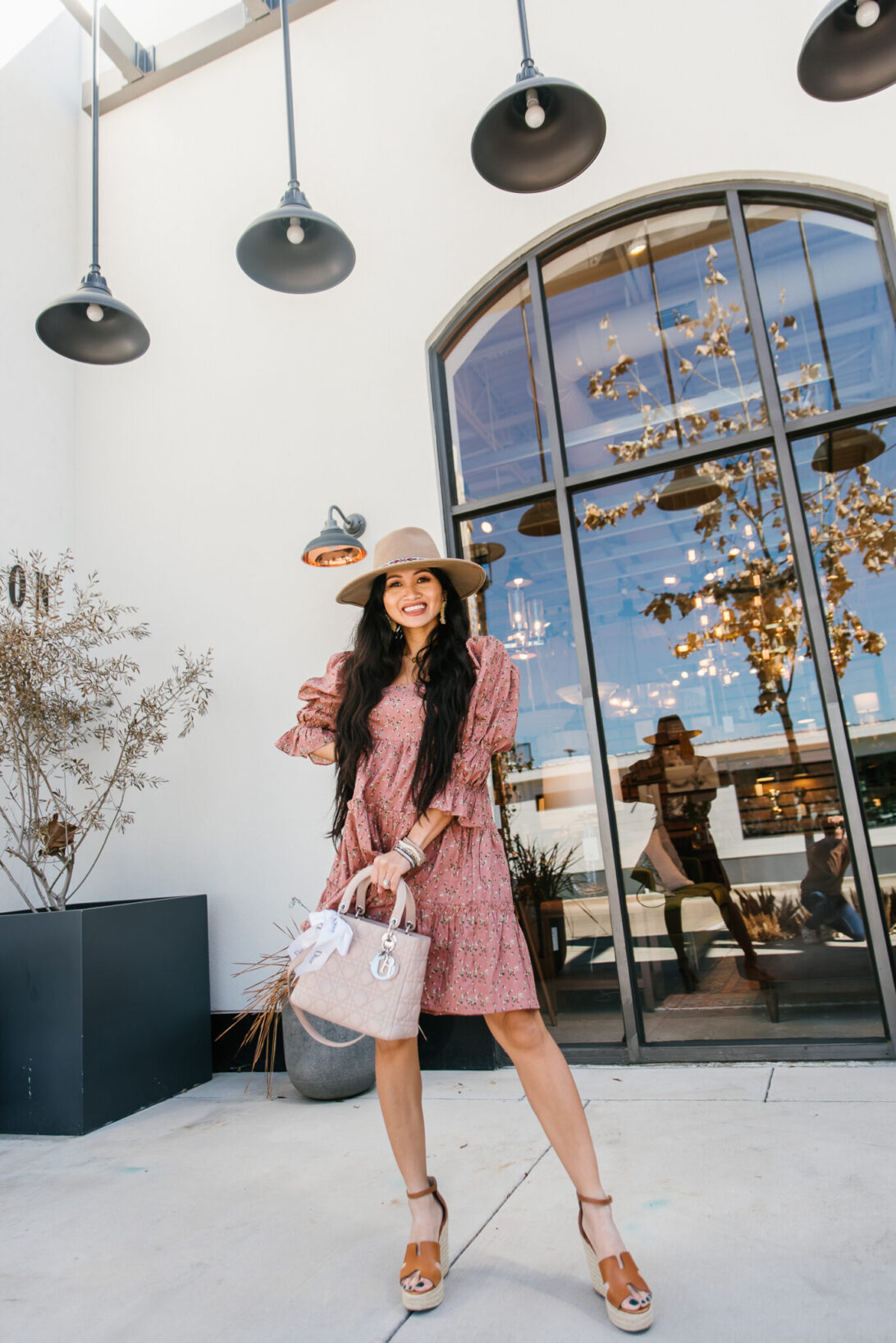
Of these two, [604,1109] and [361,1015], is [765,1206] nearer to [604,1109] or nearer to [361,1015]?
[604,1109]

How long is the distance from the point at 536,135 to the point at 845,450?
1711 millimetres

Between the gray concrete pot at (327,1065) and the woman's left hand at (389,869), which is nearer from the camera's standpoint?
the woman's left hand at (389,869)

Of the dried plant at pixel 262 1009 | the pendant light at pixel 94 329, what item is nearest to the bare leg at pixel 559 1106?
the dried plant at pixel 262 1009

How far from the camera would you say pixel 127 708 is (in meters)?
3.92

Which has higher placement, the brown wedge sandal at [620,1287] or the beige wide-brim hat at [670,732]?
the beige wide-brim hat at [670,732]

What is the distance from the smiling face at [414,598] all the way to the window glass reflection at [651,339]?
1.97m

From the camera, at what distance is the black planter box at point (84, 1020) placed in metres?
2.83

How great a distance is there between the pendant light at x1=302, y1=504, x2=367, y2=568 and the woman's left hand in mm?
2070

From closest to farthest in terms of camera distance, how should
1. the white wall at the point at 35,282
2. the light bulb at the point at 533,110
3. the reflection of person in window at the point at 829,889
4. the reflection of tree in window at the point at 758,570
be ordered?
the light bulb at the point at 533,110 → the reflection of person in window at the point at 829,889 → the reflection of tree in window at the point at 758,570 → the white wall at the point at 35,282

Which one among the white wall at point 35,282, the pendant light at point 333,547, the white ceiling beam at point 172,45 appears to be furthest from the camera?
the white ceiling beam at point 172,45

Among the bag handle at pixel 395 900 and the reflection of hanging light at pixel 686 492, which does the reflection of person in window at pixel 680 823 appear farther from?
the bag handle at pixel 395 900

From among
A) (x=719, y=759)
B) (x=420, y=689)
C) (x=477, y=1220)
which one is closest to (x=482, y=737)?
(x=420, y=689)

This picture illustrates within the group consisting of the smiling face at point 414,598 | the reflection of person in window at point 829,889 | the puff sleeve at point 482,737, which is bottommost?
the reflection of person in window at point 829,889

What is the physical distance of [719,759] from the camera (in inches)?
141
